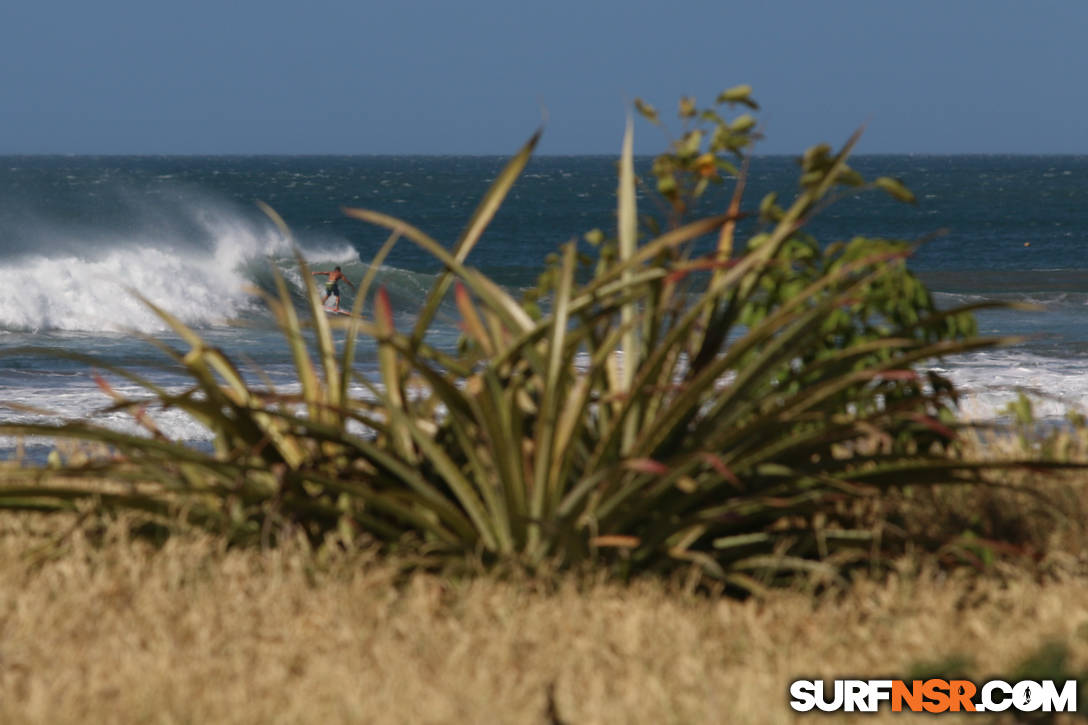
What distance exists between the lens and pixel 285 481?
3.73m

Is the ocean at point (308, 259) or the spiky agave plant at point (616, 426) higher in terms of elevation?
the spiky agave plant at point (616, 426)

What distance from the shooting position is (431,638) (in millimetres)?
3146

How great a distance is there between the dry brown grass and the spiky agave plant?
0.16 metres

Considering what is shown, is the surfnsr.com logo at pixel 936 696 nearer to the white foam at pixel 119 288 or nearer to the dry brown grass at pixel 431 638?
the dry brown grass at pixel 431 638

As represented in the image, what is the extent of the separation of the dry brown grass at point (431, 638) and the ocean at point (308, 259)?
1.84 feet

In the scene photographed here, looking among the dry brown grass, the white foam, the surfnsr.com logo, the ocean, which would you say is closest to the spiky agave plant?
the dry brown grass

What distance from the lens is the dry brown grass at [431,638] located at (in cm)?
271

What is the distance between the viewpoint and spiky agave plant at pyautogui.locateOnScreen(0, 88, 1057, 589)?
3.63m

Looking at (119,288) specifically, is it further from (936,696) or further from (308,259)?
(936,696)

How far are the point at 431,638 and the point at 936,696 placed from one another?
1091 millimetres

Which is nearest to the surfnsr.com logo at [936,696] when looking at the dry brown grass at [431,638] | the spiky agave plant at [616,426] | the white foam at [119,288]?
the dry brown grass at [431,638]

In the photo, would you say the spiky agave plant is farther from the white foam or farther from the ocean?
the white foam

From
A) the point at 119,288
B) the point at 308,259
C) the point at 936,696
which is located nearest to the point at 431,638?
the point at 936,696

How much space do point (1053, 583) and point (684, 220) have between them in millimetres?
1497
